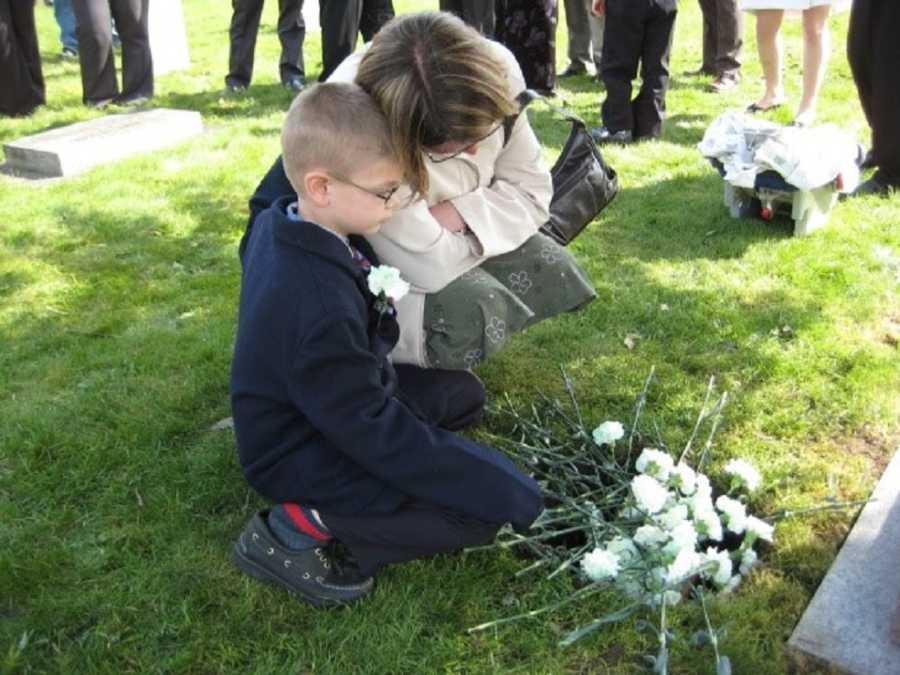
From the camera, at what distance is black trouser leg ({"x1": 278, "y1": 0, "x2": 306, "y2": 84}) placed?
297 inches

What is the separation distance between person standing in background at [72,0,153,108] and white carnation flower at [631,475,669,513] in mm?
6383

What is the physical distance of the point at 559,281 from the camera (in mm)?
2760

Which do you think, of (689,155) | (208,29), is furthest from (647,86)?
(208,29)

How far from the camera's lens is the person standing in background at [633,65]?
19.3 ft

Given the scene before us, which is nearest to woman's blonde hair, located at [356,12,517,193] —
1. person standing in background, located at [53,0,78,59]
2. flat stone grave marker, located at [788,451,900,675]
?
flat stone grave marker, located at [788,451,900,675]

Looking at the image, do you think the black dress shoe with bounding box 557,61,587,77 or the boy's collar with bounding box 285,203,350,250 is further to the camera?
the black dress shoe with bounding box 557,61,587,77

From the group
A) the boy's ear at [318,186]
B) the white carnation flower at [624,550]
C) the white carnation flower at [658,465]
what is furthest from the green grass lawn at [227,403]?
the boy's ear at [318,186]

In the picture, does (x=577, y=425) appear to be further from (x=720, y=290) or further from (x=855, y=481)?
(x=720, y=290)

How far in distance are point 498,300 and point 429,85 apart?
684mm

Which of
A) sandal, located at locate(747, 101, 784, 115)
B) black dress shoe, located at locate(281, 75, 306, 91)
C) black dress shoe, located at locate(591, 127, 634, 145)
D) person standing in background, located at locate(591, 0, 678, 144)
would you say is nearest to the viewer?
person standing in background, located at locate(591, 0, 678, 144)

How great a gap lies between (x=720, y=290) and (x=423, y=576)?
2.12 m

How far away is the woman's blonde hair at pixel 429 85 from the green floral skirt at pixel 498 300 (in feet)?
1.34

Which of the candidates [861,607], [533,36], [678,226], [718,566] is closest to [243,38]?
[533,36]

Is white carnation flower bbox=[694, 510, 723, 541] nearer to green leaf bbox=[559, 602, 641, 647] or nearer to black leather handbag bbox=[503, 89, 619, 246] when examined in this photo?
green leaf bbox=[559, 602, 641, 647]
